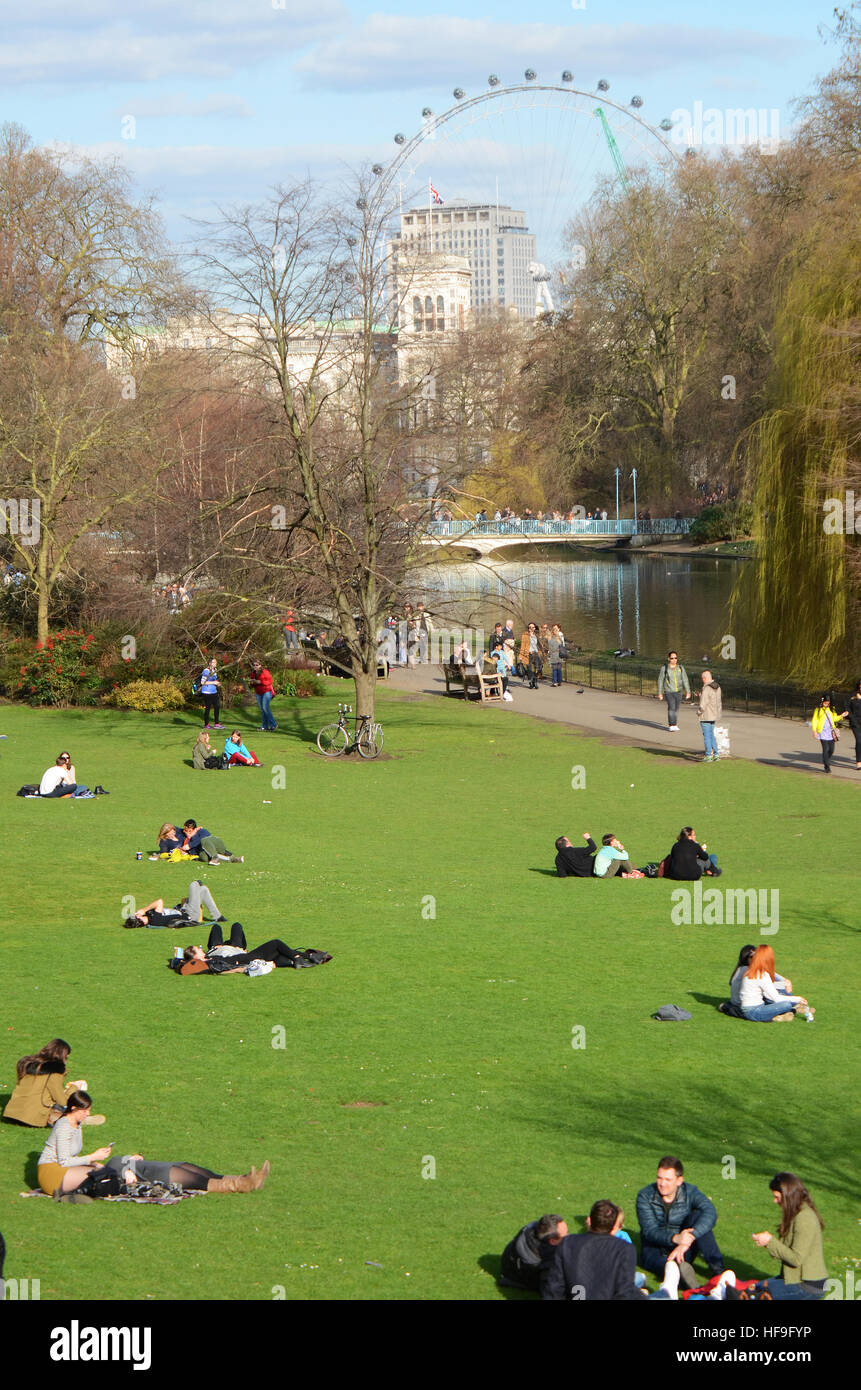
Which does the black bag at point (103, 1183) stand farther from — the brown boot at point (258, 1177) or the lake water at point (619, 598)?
the lake water at point (619, 598)

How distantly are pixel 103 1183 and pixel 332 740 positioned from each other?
22.6 m

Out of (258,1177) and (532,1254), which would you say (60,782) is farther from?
(532,1254)

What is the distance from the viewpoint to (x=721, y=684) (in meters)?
40.3

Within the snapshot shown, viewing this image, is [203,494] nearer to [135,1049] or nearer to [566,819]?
[566,819]

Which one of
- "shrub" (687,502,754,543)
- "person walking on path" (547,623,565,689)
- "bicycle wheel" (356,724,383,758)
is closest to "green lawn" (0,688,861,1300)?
"bicycle wheel" (356,724,383,758)

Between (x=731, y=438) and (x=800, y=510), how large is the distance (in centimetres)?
2691

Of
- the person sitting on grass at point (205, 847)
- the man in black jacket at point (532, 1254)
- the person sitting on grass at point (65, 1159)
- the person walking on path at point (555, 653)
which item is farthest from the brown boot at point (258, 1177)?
the person walking on path at point (555, 653)

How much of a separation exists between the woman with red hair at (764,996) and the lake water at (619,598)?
1882 centimetres

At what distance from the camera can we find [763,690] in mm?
38594

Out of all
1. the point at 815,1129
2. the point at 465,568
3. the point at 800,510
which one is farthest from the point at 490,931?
the point at 465,568

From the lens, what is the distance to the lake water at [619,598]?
52.5 meters

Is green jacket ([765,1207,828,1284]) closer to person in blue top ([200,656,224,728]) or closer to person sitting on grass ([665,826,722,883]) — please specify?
person sitting on grass ([665,826,722,883])

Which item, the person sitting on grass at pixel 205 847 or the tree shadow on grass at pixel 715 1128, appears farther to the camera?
the person sitting on grass at pixel 205 847
